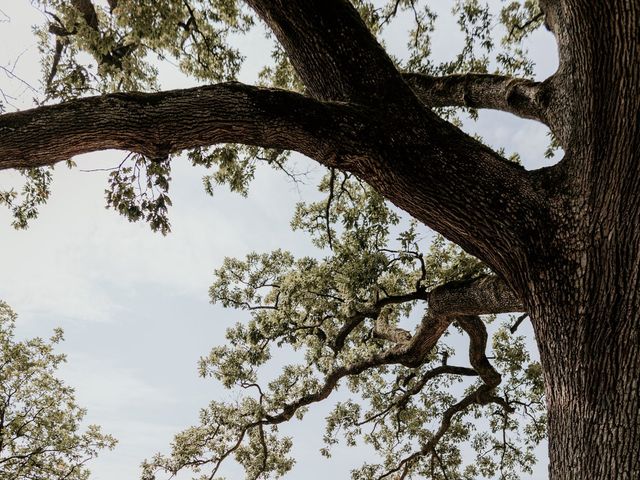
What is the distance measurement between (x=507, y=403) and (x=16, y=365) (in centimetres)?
1563

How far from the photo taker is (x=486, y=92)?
20.9 ft

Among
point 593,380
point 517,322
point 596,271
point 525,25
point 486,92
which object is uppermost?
point 525,25

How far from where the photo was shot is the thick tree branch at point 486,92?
520 cm

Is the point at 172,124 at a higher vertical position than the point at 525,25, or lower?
lower

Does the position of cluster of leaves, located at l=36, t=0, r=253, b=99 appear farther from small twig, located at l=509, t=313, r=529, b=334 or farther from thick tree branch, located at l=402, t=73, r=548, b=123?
small twig, located at l=509, t=313, r=529, b=334

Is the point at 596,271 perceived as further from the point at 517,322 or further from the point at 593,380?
the point at 517,322

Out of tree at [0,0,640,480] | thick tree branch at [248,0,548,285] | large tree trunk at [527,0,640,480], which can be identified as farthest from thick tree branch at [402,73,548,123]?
thick tree branch at [248,0,548,285]

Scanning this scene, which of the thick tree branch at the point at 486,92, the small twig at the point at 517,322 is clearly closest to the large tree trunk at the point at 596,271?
the thick tree branch at the point at 486,92

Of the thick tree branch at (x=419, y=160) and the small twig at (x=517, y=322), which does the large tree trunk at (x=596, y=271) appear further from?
the small twig at (x=517, y=322)

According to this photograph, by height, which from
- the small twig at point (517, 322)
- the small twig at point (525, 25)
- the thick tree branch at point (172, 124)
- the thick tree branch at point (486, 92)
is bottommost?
the thick tree branch at point (172, 124)

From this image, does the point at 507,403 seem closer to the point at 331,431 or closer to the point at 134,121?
the point at 331,431

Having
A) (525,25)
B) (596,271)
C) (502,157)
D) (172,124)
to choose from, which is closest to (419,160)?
(502,157)

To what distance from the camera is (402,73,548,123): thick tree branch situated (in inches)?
205

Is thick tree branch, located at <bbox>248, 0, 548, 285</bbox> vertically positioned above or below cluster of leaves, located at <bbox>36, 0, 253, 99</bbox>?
below
